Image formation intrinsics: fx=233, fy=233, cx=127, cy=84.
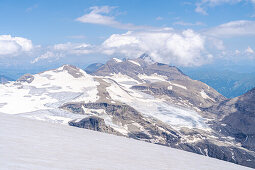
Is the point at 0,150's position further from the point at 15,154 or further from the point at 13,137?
the point at 13,137

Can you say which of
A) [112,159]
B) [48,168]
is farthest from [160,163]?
[48,168]

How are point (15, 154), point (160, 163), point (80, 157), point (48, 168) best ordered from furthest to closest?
point (160, 163), point (80, 157), point (15, 154), point (48, 168)

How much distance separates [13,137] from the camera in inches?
399

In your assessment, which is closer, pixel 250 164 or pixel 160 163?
pixel 160 163

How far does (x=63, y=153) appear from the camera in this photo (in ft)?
30.2

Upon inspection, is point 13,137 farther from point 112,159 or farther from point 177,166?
point 177,166

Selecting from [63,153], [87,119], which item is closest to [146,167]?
[63,153]

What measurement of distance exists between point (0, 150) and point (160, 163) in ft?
21.8

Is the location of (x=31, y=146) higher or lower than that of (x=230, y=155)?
higher

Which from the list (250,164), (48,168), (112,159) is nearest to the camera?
(48,168)

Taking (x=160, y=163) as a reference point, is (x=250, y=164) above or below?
below

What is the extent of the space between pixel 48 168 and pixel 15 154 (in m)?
1.53

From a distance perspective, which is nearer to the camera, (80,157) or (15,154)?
(15,154)

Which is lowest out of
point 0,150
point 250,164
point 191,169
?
point 250,164
